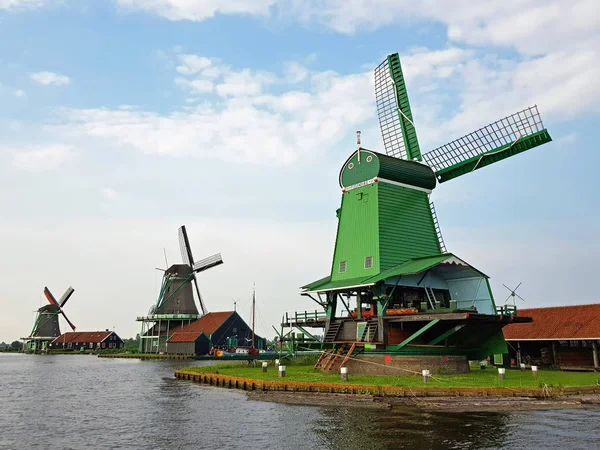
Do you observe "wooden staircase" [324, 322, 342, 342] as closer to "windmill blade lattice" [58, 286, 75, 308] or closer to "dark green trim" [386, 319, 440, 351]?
"dark green trim" [386, 319, 440, 351]

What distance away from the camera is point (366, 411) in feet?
69.2

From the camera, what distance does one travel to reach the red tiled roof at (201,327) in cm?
7712

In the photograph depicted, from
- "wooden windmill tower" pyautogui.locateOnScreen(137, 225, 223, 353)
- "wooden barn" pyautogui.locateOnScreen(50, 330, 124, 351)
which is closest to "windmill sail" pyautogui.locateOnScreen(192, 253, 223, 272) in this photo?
"wooden windmill tower" pyautogui.locateOnScreen(137, 225, 223, 353)

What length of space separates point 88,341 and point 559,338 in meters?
104

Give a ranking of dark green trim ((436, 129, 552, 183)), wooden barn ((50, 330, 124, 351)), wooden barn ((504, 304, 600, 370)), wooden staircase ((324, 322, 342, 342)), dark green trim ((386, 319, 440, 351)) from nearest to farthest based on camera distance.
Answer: dark green trim ((386, 319, 440, 351)) → dark green trim ((436, 129, 552, 183)) → wooden staircase ((324, 322, 342, 342)) → wooden barn ((504, 304, 600, 370)) → wooden barn ((50, 330, 124, 351))

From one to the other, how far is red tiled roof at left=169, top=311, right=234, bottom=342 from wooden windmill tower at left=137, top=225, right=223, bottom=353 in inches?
60.9

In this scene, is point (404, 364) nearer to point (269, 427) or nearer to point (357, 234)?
point (357, 234)

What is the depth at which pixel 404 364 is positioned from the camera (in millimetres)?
29469

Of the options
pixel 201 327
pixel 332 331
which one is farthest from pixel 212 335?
pixel 332 331

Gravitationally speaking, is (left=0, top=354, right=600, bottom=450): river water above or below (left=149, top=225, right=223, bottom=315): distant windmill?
below

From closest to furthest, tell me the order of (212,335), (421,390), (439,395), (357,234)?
(439,395) → (421,390) → (357,234) → (212,335)

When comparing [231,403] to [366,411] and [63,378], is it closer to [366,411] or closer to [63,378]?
[366,411]

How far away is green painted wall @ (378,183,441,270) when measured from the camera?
32688 mm

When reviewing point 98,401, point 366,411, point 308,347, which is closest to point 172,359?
point 308,347
